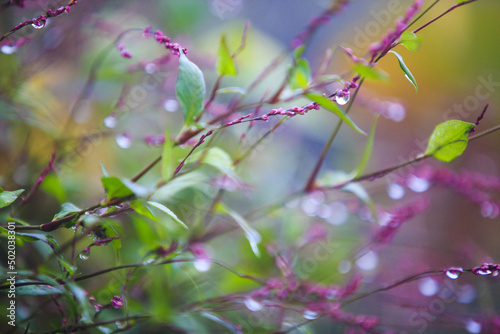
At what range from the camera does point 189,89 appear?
0.98 feet

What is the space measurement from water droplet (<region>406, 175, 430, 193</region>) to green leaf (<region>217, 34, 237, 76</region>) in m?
0.27

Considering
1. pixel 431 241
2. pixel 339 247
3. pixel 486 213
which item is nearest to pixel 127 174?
pixel 339 247

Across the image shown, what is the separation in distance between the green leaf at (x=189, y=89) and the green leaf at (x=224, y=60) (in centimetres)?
2

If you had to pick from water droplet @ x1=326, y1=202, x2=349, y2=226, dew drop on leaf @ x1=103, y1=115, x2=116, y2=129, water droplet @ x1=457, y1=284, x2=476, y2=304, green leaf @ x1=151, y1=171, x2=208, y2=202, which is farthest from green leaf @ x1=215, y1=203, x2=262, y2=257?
water droplet @ x1=457, y1=284, x2=476, y2=304

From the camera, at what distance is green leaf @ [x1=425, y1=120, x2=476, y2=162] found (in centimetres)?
31

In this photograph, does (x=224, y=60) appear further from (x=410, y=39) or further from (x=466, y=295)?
(x=466, y=295)

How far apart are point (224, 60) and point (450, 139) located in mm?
204

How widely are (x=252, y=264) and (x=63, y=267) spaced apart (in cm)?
31

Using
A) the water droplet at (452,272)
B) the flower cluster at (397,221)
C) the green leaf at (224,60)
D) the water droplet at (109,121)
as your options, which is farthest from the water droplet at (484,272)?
the water droplet at (109,121)

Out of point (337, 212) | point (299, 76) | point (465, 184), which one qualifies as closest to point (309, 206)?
point (337, 212)

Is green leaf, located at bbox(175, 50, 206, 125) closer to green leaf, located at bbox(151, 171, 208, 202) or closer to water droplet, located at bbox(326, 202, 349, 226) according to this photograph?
green leaf, located at bbox(151, 171, 208, 202)

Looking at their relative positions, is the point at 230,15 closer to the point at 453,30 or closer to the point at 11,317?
the point at 453,30

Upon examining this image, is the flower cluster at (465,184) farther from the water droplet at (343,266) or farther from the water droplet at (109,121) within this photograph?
the water droplet at (109,121)

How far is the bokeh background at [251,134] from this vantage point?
0.48 metres
